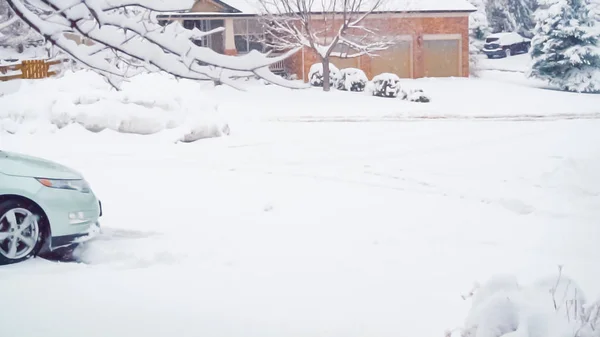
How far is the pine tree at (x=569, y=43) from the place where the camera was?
24250 millimetres

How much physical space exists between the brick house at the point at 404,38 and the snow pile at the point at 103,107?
13365 mm

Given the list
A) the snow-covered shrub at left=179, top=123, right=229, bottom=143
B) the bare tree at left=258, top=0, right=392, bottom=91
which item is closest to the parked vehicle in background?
the bare tree at left=258, top=0, right=392, bottom=91

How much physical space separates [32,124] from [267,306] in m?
11.8

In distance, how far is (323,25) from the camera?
28.0 m

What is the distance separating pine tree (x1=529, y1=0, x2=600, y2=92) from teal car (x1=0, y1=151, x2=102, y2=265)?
2053cm

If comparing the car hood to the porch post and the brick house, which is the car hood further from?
the porch post

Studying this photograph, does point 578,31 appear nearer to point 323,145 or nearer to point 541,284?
point 323,145

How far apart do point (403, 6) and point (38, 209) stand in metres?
24.9

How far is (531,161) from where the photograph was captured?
39.2 feet

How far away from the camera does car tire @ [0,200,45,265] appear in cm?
595

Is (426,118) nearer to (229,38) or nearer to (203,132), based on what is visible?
(203,132)

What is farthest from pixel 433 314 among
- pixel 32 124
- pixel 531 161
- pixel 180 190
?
pixel 32 124

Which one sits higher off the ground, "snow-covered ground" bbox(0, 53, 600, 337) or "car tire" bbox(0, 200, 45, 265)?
"car tire" bbox(0, 200, 45, 265)

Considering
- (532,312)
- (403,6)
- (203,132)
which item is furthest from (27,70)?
(532,312)
